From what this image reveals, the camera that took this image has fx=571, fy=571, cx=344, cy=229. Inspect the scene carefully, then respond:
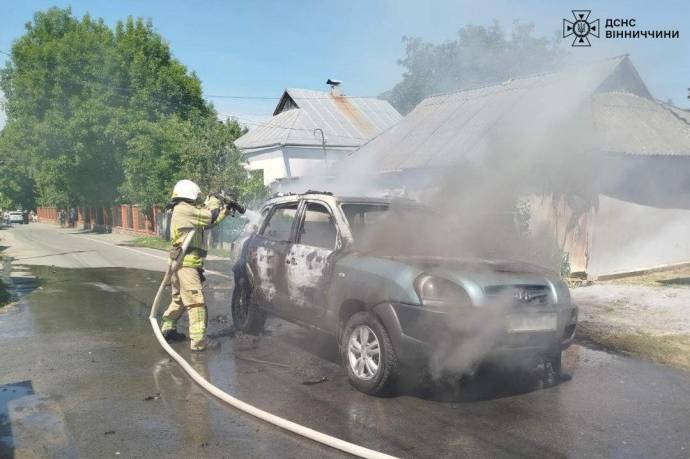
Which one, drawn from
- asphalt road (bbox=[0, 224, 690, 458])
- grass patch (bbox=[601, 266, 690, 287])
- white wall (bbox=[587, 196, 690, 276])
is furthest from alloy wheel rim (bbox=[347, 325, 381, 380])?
white wall (bbox=[587, 196, 690, 276])

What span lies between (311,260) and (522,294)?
2.01 meters

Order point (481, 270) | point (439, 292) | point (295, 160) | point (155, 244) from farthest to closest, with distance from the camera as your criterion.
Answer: point (295, 160)
point (155, 244)
point (481, 270)
point (439, 292)

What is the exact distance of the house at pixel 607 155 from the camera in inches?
465

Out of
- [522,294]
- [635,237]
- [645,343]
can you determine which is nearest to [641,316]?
[645,343]

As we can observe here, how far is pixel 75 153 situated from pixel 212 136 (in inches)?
578

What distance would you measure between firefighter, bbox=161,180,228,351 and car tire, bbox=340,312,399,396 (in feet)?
6.28

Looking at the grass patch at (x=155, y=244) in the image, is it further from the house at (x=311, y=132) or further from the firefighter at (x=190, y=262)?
the firefighter at (x=190, y=262)

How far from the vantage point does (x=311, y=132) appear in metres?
31.7

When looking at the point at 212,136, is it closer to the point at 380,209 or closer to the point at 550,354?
the point at 380,209

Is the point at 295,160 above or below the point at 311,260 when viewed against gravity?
above

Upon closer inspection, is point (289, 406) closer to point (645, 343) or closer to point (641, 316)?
point (645, 343)

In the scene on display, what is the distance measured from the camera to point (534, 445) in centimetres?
379

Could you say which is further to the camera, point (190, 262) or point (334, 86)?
point (334, 86)

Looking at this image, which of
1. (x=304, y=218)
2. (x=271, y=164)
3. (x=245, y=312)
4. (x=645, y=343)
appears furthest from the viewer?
(x=271, y=164)
